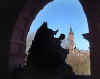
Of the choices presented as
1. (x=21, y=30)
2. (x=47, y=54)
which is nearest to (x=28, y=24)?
(x=21, y=30)

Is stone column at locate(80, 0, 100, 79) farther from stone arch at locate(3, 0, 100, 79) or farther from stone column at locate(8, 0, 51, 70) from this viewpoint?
stone column at locate(8, 0, 51, 70)

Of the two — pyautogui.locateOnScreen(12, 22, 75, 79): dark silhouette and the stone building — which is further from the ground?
pyautogui.locateOnScreen(12, 22, 75, 79): dark silhouette

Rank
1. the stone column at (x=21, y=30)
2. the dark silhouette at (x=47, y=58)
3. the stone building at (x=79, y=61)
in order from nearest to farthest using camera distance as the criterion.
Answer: the dark silhouette at (x=47, y=58) → the stone column at (x=21, y=30) → the stone building at (x=79, y=61)

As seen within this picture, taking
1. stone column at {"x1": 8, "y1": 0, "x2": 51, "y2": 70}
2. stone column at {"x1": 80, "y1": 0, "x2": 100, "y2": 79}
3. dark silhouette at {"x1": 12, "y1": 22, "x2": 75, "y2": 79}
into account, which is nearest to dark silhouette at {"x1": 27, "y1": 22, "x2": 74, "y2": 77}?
dark silhouette at {"x1": 12, "y1": 22, "x2": 75, "y2": 79}

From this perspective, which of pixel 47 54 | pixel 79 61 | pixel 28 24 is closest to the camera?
pixel 47 54

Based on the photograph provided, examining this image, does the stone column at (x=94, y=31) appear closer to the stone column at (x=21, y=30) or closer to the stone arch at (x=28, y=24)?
the stone arch at (x=28, y=24)

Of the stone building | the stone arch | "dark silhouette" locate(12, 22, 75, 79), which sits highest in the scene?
the stone arch

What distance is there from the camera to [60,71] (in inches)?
86.4

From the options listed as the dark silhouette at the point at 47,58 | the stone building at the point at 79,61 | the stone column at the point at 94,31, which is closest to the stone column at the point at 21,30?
the dark silhouette at the point at 47,58

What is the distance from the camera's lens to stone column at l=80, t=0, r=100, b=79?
9.47ft

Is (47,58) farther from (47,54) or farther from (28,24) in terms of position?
(28,24)

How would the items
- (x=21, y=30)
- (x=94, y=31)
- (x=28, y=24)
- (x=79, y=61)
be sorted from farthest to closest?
(x=79, y=61), (x=28, y=24), (x=21, y=30), (x=94, y=31)

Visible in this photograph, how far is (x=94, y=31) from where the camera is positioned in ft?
9.66

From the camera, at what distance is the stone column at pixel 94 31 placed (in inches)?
114
